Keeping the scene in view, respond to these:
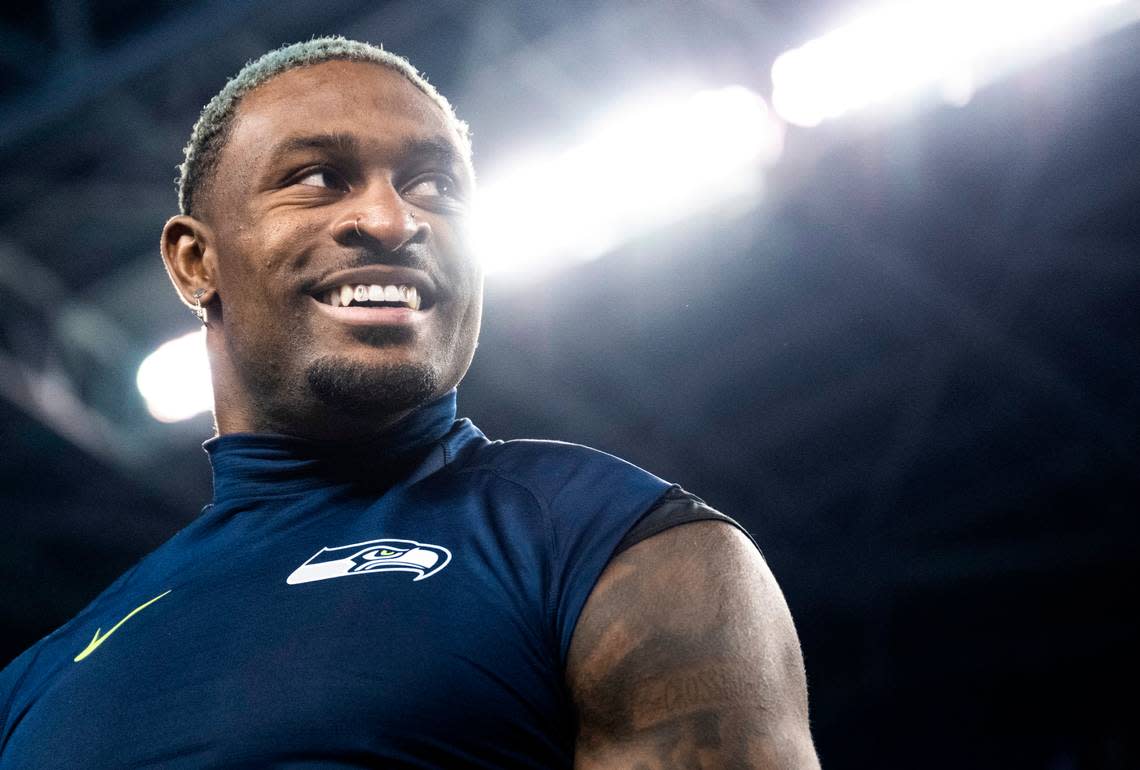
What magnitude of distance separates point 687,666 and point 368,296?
2.25 feet

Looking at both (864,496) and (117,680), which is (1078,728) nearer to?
(864,496)

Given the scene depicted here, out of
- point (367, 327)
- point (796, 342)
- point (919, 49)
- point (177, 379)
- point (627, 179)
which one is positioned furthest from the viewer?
point (796, 342)

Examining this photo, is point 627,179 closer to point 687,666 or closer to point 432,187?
point 432,187

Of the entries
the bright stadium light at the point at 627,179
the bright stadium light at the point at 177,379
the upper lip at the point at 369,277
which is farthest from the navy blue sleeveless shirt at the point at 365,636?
the bright stadium light at the point at 177,379

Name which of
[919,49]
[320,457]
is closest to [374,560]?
[320,457]

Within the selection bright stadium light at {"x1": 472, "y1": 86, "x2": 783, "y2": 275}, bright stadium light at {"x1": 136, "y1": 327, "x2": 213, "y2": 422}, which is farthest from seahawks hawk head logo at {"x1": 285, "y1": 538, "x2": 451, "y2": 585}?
bright stadium light at {"x1": 136, "y1": 327, "x2": 213, "y2": 422}

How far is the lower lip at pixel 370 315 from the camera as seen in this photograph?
55.8 inches

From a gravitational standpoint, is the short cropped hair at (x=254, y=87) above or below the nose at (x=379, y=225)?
above

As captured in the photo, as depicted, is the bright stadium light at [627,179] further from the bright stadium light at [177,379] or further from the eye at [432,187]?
the eye at [432,187]

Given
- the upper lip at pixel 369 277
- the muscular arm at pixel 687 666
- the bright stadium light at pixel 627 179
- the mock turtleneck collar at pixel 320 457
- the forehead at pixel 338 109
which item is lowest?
the muscular arm at pixel 687 666

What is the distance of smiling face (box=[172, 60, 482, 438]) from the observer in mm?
1432

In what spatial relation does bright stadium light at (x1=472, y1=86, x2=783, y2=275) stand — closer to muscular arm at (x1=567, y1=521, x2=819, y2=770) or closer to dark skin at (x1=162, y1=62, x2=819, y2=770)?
dark skin at (x1=162, y1=62, x2=819, y2=770)

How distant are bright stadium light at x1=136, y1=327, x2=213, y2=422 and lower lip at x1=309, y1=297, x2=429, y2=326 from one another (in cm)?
376

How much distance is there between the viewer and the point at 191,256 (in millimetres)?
1695
